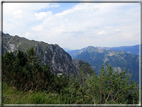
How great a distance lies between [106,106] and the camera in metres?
4.23

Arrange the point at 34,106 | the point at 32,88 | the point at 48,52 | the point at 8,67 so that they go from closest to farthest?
the point at 34,106
the point at 32,88
the point at 8,67
the point at 48,52

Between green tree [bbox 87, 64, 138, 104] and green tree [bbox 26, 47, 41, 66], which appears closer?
green tree [bbox 87, 64, 138, 104]

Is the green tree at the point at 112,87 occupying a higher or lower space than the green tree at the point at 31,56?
lower

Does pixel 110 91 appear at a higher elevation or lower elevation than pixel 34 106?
higher

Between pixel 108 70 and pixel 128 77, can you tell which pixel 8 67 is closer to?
pixel 108 70

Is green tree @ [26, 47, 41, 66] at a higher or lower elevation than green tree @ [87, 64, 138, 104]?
higher

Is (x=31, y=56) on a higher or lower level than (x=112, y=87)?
higher

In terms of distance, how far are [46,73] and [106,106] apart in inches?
188

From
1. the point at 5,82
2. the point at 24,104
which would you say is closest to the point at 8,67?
the point at 5,82

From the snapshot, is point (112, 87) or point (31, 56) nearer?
point (112, 87)

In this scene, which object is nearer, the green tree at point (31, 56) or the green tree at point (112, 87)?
the green tree at point (112, 87)

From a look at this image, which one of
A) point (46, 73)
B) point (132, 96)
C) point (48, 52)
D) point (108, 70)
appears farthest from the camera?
point (48, 52)

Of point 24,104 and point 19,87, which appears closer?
point 24,104

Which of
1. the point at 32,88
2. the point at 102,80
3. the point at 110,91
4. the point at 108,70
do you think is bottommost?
the point at 32,88
